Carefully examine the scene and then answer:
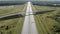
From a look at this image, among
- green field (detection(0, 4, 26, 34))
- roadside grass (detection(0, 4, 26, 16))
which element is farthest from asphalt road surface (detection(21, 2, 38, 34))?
roadside grass (detection(0, 4, 26, 16))

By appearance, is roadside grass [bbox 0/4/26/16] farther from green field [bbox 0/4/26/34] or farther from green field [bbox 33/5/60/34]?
green field [bbox 33/5/60/34]

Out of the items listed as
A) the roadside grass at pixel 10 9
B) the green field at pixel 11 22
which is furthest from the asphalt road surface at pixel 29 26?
the roadside grass at pixel 10 9

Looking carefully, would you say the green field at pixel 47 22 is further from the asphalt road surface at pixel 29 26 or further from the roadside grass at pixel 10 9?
the roadside grass at pixel 10 9

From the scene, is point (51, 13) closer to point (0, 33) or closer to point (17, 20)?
point (17, 20)

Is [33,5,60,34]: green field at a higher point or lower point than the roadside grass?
lower

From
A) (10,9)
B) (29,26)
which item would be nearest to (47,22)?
(29,26)

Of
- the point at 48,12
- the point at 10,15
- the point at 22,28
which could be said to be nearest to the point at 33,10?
the point at 48,12
